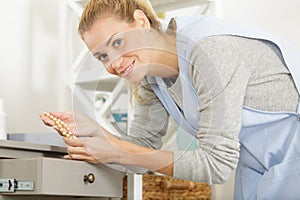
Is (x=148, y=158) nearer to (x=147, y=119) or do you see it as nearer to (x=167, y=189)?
(x=147, y=119)

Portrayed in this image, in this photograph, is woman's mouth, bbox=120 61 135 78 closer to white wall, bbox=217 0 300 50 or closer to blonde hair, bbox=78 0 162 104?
blonde hair, bbox=78 0 162 104

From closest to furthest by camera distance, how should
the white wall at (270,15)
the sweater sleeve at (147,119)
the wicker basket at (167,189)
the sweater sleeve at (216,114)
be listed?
the sweater sleeve at (216,114) < the sweater sleeve at (147,119) < the wicker basket at (167,189) < the white wall at (270,15)

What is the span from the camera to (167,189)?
5.84 feet

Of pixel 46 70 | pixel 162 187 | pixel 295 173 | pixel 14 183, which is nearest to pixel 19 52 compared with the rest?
pixel 46 70

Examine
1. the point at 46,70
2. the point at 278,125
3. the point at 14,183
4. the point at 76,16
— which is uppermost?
the point at 76,16

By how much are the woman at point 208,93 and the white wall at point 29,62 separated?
0.59m

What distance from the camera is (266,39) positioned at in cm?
129

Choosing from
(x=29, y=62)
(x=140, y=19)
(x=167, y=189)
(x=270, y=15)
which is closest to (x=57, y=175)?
(x=140, y=19)

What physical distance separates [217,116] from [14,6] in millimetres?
941

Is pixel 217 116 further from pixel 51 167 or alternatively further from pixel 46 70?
pixel 46 70

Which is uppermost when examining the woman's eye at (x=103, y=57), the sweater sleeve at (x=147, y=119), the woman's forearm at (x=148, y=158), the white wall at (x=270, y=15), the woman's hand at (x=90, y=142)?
the white wall at (x=270, y=15)

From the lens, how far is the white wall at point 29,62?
1.79 m

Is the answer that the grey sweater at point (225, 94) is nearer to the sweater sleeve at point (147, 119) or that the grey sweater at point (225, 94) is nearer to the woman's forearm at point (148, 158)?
the woman's forearm at point (148, 158)

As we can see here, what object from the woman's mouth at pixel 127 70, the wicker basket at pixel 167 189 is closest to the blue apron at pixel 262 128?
the woman's mouth at pixel 127 70
